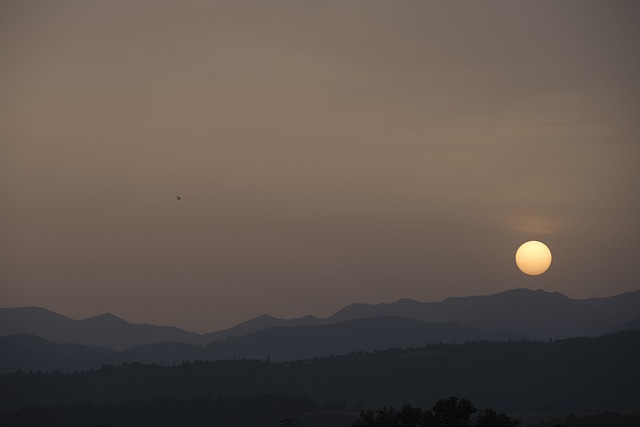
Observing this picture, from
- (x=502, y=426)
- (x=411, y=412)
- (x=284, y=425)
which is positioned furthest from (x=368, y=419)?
(x=284, y=425)

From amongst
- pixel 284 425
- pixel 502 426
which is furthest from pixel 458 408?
pixel 284 425

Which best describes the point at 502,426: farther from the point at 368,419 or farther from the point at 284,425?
the point at 284,425

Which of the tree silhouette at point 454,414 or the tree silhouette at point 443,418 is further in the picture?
the tree silhouette at point 443,418

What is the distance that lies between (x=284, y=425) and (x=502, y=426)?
81174mm

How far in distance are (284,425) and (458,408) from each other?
263ft

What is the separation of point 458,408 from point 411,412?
4.72 m

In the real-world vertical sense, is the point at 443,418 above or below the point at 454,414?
below

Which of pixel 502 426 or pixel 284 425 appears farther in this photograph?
pixel 284 425

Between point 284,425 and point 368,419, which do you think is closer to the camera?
point 368,419

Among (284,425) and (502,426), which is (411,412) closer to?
(502,426)

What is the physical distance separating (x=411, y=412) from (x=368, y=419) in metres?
4.21

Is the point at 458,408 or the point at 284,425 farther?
the point at 284,425

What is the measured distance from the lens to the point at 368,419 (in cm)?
10169

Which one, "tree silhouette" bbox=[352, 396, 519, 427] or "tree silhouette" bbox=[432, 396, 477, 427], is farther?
"tree silhouette" bbox=[352, 396, 519, 427]
